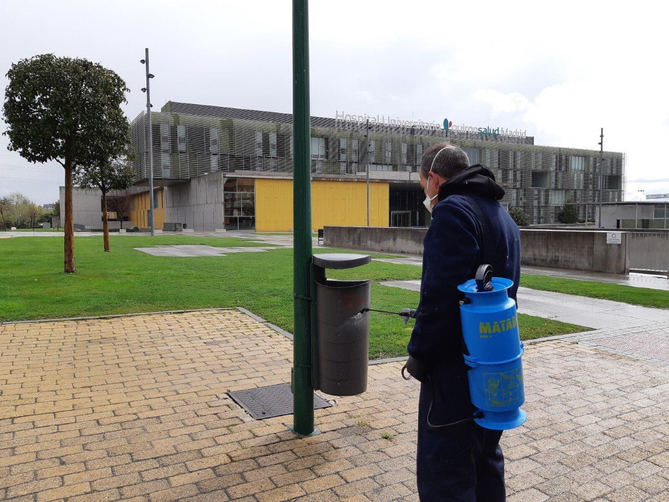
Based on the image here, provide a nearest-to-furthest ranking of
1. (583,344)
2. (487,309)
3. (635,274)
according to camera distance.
Answer: (487,309) < (583,344) < (635,274)

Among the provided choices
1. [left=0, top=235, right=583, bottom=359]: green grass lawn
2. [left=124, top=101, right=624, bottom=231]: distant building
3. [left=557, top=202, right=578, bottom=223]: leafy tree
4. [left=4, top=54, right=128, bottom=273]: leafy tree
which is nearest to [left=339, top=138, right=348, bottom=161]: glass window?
[left=124, top=101, right=624, bottom=231]: distant building

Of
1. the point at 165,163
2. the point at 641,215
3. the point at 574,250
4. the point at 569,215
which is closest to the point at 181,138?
the point at 165,163

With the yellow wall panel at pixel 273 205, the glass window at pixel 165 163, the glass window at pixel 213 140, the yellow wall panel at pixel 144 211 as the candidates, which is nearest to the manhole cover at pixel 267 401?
the yellow wall panel at pixel 273 205

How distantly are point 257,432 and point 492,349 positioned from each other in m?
2.35

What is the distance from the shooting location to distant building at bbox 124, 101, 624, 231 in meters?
50.7

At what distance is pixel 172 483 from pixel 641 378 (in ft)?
14.3

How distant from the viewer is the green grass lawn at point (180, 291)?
7527mm

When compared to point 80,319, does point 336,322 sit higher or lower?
higher

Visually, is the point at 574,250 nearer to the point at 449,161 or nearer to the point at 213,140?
the point at 449,161

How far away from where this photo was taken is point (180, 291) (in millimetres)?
10492

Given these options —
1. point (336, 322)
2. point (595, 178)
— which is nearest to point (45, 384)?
point (336, 322)

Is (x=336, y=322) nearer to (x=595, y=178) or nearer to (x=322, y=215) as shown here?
(x=322, y=215)

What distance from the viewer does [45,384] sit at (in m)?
4.85

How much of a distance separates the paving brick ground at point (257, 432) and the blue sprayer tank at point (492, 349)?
123cm
